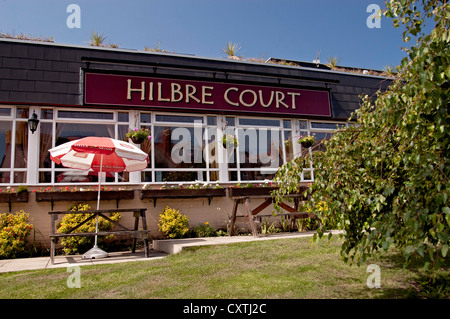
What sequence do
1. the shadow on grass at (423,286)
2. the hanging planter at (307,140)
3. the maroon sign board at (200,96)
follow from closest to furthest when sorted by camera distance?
the shadow on grass at (423,286)
the maroon sign board at (200,96)
the hanging planter at (307,140)

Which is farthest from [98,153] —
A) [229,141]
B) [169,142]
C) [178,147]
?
[229,141]

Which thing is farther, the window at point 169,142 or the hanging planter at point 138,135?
the hanging planter at point 138,135

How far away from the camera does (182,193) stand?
25.8 feet

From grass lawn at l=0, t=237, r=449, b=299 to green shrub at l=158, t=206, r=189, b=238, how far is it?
2206mm

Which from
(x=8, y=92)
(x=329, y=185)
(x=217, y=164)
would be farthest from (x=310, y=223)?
(x=8, y=92)

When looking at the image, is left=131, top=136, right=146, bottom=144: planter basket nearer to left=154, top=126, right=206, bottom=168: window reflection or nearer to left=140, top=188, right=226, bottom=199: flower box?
left=154, top=126, right=206, bottom=168: window reflection

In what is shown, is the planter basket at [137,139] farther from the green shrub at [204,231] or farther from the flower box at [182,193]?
the green shrub at [204,231]

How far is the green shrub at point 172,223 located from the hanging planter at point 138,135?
1.72 m

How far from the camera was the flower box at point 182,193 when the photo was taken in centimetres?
769

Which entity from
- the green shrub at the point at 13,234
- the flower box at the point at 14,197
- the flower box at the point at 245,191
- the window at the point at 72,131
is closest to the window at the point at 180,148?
the window at the point at 72,131

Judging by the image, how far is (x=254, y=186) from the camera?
873 cm

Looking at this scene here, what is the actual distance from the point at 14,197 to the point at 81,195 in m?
1.23
